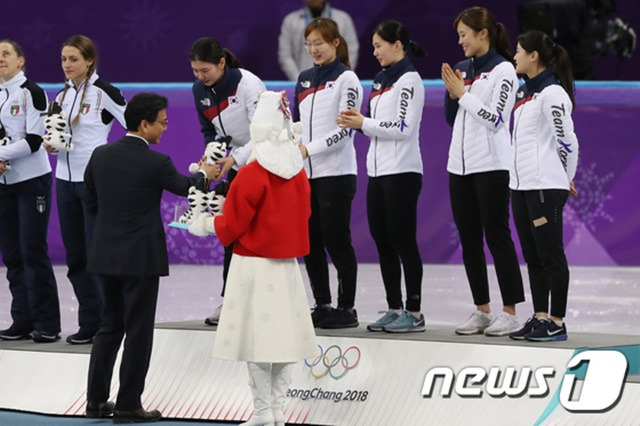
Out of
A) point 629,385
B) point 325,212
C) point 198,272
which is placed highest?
point 325,212

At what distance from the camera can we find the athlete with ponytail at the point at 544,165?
645 cm

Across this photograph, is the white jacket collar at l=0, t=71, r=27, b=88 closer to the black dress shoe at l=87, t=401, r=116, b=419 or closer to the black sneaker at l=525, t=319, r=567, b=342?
the black dress shoe at l=87, t=401, r=116, b=419

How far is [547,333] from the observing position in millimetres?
6434

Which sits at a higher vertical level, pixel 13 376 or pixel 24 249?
pixel 24 249

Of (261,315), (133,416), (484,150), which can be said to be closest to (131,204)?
(261,315)

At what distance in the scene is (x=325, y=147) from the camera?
22.7 feet

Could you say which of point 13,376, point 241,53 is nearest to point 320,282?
point 13,376

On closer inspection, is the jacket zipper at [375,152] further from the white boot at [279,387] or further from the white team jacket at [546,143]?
the white boot at [279,387]

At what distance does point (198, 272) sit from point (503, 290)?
496 cm

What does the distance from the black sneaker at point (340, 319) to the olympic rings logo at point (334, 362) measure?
0.38m

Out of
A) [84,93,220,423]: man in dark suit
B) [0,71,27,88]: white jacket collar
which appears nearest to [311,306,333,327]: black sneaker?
[84,93,220,423]: man in dark suit

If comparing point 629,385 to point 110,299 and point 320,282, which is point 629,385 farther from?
point 110,299

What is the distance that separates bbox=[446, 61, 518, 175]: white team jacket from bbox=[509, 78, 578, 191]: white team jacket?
131 mm

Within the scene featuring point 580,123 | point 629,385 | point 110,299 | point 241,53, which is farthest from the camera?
point 241,53
